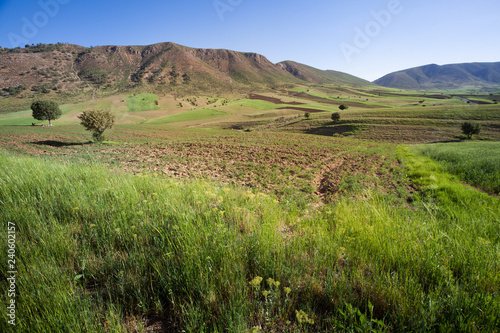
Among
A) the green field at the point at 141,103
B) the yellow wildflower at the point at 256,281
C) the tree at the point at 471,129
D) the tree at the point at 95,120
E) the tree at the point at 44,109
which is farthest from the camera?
the green field at the point at 141,103

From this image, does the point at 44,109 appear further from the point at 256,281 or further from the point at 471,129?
the point at 471,129

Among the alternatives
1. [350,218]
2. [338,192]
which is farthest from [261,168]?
[350,218]

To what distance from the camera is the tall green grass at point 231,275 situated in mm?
1924

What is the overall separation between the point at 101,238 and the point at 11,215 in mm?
1776

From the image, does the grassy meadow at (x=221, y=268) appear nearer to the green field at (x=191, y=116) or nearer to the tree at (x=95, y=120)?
the tree at (x=95, y=120)

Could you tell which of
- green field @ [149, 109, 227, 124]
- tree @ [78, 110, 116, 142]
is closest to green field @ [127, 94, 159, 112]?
green field @ [149, 109, 227, 124]

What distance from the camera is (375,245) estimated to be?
3.17 m

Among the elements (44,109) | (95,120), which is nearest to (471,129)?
(95,120)

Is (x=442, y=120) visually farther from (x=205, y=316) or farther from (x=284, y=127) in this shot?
(x=205, y=316)

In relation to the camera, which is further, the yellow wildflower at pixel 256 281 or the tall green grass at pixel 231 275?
the yellow wildflower at pixel 256 281

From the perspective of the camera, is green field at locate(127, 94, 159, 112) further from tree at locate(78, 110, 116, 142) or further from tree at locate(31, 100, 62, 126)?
tree at locate(78, 110, 116, 142)

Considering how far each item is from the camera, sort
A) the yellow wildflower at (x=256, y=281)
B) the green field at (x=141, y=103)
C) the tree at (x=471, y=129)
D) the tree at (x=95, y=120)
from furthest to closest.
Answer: the green field at (x=141, y=103)
the tree at (x=471, y=129)
the tree at (x=95, y=120)
the yellow wildflower at (x=256, y=281)

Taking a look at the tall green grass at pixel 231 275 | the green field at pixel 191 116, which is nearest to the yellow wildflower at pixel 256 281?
the tall green grass at pixel 231 275

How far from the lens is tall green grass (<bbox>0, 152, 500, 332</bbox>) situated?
192cm
